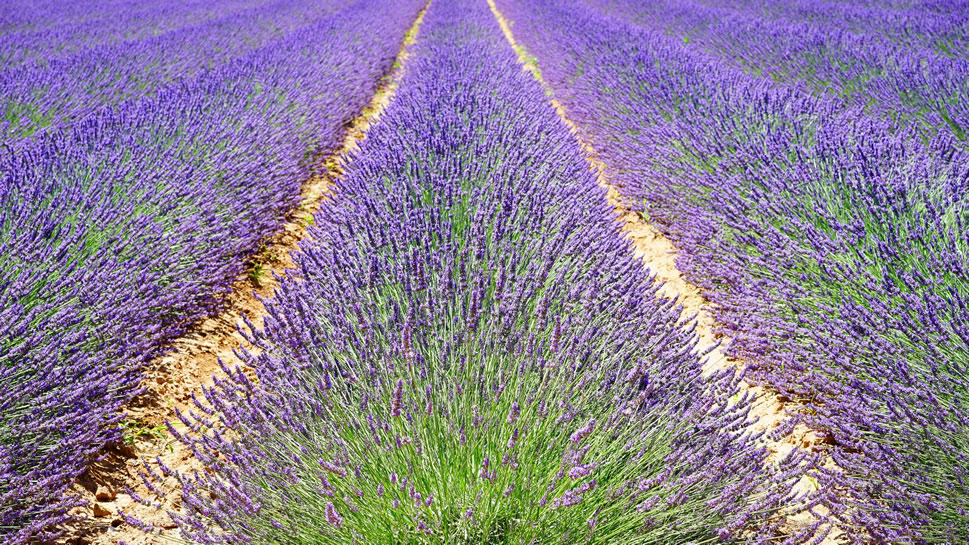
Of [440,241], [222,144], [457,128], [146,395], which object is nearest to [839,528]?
[440,241]

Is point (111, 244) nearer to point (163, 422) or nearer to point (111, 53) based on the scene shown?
point (163, 422)

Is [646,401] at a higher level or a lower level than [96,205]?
lower

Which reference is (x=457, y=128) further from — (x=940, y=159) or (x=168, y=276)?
(x=940, y=159)

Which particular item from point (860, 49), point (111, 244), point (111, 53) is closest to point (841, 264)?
point (111, 244)

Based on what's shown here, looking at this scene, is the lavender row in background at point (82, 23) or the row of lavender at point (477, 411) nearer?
the row of lavender at point (477, 411)

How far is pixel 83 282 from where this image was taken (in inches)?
91.4

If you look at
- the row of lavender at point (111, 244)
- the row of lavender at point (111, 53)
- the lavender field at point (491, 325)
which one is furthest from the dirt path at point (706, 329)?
the row of lavender at point (111, 53)

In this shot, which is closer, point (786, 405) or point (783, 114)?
point (786, 405)

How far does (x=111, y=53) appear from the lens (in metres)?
6.81

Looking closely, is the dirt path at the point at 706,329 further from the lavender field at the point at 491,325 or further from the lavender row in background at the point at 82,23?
the lavender row in background at the point at 82,23

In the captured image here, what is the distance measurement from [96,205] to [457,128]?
213 cm

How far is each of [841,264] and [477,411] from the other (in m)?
1.69

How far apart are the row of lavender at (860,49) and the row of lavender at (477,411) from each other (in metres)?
3.15

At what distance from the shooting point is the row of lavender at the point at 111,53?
15.7ft
